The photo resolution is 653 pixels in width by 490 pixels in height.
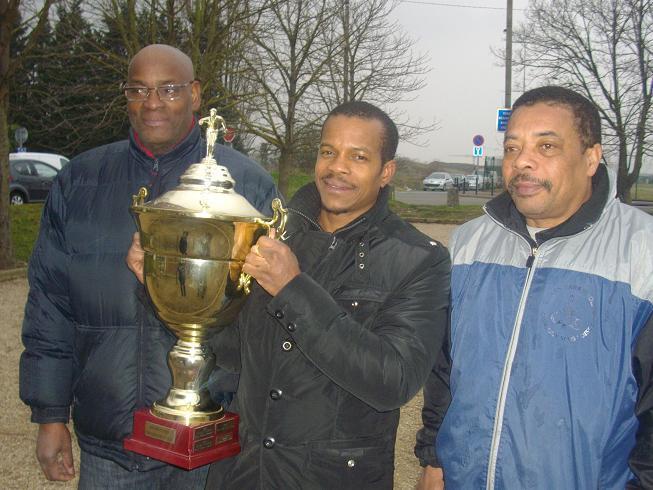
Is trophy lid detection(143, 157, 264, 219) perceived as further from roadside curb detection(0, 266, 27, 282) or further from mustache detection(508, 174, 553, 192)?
roadside curb detection(0, 266, 27, 282)

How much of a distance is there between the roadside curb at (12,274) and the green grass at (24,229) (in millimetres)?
928

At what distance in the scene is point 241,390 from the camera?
2234mm

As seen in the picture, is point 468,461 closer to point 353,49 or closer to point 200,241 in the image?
point 200,241

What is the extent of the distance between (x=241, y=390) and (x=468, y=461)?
70 cm

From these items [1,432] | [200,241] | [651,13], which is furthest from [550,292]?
[651,13]

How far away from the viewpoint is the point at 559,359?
2.10m

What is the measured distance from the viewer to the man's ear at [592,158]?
7.43ft

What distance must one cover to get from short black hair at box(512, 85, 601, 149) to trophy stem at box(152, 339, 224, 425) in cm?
125

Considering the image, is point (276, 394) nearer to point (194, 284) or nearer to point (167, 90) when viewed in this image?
point (194, 284)

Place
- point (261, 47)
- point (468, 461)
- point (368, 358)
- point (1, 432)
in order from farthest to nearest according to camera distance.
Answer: point (261, 47)
point (1, 432)
point (468, 461)
point (368, 358)

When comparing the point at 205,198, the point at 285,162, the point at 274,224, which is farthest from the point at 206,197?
the point at 285,162

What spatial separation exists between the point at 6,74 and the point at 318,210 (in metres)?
9.11

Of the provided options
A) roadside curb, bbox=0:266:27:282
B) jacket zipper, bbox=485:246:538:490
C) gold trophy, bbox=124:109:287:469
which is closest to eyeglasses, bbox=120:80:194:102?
gold trophy, bbox=124:109:287:469

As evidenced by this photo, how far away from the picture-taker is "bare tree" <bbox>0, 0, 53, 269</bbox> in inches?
388
